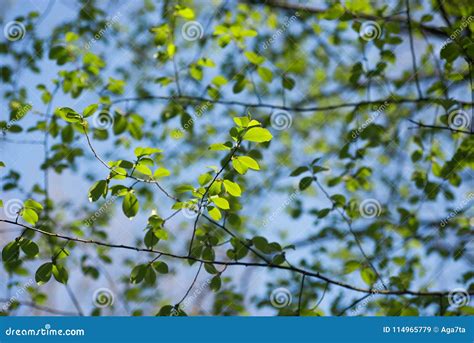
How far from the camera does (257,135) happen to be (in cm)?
142

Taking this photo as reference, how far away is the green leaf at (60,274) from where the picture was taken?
160 centimetres

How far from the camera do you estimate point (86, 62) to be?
2521 millimetres

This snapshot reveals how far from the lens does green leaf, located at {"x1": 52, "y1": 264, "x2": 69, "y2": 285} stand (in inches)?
62.9

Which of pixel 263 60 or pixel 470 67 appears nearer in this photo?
pixel 470 67

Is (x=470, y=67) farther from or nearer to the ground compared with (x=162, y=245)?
farther from the ground

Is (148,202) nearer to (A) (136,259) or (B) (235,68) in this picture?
(A) (136,259)

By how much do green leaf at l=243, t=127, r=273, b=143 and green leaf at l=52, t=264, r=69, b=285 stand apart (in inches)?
29.6

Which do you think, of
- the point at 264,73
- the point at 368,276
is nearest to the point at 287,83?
the point at 264,73

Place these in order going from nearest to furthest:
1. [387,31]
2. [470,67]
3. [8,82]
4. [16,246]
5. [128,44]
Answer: [16,246] < [470,67] < [387,31] < [8,82] < [128,44]

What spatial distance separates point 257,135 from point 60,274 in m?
0.79

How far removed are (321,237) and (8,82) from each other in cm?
208

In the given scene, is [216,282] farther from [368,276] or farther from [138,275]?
[368,276]

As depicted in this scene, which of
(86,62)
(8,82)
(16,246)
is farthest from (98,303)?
(8,82)

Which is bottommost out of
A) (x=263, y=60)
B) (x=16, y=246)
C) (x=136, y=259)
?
(x=136, y=259)
